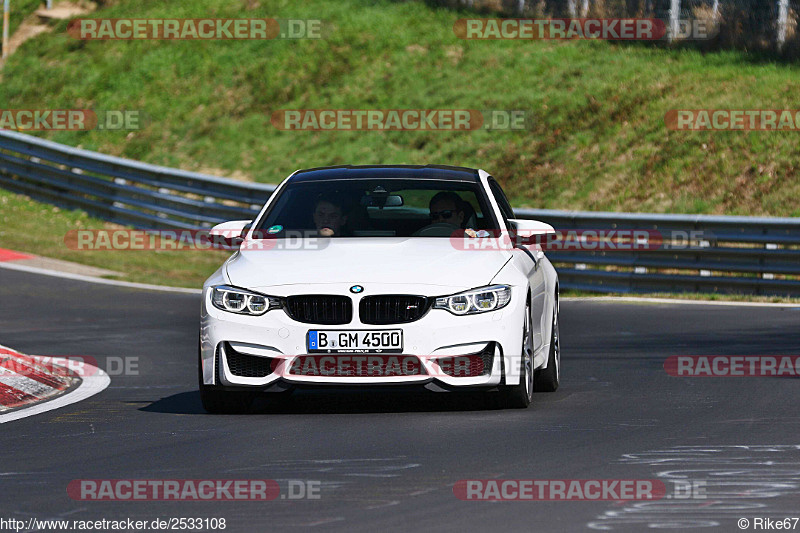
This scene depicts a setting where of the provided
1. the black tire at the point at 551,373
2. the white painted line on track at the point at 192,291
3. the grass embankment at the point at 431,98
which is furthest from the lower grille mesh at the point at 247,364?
the grass embankment at the point at 431,98

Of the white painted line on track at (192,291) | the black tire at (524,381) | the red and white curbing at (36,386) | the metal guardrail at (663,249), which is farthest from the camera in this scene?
the metal guardrail at (663,249)

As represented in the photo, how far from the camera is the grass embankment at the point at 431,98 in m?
26.5

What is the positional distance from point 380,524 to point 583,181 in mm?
21663

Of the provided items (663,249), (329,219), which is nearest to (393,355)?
(329,219)

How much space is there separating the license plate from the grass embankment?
1386 cm

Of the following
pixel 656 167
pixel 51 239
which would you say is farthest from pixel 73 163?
pixel 656 167

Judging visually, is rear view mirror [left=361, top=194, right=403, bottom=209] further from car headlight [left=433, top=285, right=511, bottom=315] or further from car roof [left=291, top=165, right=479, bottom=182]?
car headlight [left=433, top=285, right=511, bottom=315]

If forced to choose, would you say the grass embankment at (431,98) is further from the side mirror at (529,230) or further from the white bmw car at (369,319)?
the white bmw car at (369,319)

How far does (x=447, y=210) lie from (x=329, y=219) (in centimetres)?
78

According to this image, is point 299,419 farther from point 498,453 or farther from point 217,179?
point 217,179

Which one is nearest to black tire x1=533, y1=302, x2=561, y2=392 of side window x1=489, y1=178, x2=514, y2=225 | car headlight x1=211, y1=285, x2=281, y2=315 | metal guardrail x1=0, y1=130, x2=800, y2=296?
side window x1=489, y1=178, x2=514, y2=225

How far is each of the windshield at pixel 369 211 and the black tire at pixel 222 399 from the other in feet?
3.89

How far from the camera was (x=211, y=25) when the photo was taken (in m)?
39.5

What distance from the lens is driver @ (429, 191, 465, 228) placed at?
10297 mm
